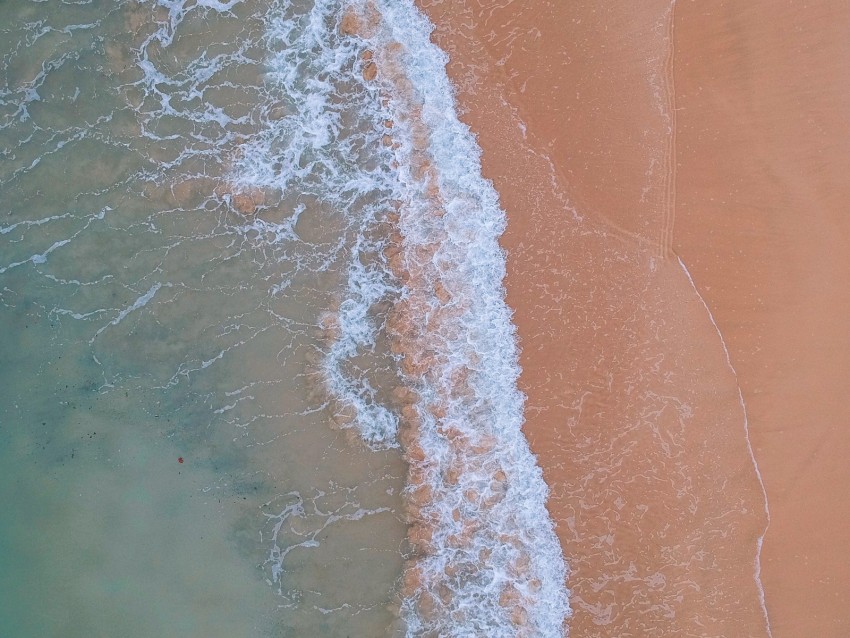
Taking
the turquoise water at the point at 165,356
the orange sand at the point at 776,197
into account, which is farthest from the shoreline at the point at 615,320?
the turquoise water at the point at 165,356

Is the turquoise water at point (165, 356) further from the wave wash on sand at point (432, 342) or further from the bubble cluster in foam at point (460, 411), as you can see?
the bubble cluster in foam at point (460, 411)

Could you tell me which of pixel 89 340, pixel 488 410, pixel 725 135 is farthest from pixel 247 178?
pixel 725 135

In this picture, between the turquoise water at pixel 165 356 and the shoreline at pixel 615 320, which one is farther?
the turquoise water at pixel 165 356

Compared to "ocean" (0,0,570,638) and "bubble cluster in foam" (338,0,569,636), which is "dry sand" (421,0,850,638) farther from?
"ocean" (0,0,570,638)

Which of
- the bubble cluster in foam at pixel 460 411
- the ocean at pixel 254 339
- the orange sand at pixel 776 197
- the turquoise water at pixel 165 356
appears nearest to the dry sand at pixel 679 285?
the orange sand at pixel 776 197

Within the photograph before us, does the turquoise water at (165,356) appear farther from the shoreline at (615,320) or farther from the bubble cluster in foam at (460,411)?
the shoreline at (615,320)

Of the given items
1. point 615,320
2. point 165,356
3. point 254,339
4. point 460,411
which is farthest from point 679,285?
point 165,356
